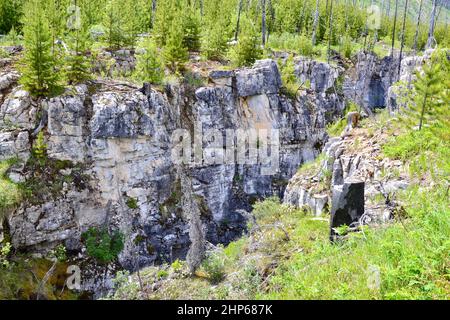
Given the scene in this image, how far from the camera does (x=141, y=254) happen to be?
63.5ft

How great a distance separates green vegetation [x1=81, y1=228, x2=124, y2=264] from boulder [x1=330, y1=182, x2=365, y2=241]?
43.8 feet

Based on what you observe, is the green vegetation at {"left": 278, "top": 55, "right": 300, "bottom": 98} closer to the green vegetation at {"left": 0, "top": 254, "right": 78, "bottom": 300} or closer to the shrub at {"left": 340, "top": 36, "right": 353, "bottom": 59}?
the shrub at {"left": 340, "top": 36, "right": 353, "bottom": 59}

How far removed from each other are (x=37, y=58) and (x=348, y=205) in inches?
656

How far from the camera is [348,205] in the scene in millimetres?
7715

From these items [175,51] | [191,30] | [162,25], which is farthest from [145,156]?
[191,30]

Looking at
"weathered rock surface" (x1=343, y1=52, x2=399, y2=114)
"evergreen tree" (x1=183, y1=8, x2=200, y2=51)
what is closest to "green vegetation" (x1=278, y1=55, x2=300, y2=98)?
"evergreen tree" (x1=183, y1=8, x2=200, y2=51)

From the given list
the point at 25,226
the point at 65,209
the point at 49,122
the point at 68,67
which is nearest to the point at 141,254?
the point at 65,209

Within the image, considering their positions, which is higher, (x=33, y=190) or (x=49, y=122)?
(x=49, y=122)

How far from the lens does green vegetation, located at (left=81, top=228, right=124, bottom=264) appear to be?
17.6 metres

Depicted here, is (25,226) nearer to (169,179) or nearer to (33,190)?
(33,190)

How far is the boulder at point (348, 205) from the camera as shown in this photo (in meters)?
7.69

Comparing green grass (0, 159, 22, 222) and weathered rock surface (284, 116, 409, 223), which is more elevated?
weathered rock surface (284, 116, 409, 223)
